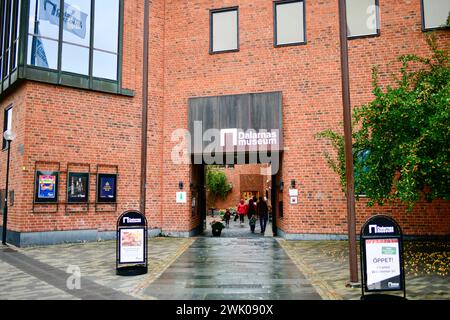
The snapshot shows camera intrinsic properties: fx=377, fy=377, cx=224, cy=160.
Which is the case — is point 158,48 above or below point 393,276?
above

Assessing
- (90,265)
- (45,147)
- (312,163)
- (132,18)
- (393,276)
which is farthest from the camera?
(132,18)

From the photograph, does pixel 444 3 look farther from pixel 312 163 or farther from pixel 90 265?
pixel 90 265

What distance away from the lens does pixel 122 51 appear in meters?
14.3

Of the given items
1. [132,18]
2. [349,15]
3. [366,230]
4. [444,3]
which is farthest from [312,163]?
[132,18]

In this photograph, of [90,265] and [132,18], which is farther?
[132,18]

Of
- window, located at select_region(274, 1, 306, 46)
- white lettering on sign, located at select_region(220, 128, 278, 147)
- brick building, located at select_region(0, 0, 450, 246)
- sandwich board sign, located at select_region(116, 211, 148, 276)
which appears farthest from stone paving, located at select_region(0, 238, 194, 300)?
window, located at select_region(274, 1, 306, 46)

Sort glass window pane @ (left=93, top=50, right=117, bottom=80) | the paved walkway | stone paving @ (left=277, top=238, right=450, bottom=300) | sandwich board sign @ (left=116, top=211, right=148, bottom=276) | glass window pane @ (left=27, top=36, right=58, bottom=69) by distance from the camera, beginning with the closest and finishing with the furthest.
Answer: stone paving @ (left=277, top=238, right=450, bottom=300) → the paved walkway → sandwich board sign @ (left=116, top=211, right=148, bottom=276) → glass window pane @ (left=27, top=36, right=58, bottom=69) → glass window pane @ (left=93, top=50, right=117, bottom=80)

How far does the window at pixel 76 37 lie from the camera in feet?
41.7

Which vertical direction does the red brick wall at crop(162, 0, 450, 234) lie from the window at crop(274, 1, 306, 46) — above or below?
below

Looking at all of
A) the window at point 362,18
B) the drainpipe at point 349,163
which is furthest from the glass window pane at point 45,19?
the window at point 362,18

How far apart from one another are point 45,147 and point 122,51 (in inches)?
180

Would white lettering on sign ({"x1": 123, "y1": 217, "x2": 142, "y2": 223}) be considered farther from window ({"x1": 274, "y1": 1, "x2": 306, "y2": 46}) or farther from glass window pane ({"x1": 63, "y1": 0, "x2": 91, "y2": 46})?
window ({"x1": 274, "y1": 1, "x2": 306, "y2": 46})

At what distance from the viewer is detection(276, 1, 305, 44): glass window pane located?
1410cm

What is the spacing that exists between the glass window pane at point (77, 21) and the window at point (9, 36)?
1.62 m
